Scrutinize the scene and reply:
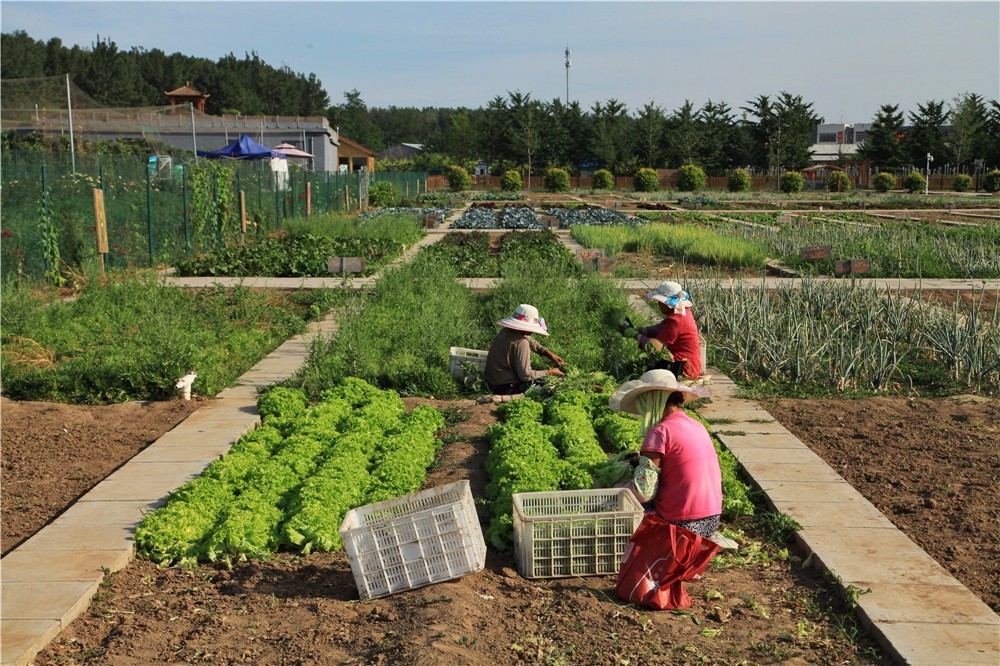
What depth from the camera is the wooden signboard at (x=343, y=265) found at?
50.0 feet

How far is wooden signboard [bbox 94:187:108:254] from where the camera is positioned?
16062 millimetres

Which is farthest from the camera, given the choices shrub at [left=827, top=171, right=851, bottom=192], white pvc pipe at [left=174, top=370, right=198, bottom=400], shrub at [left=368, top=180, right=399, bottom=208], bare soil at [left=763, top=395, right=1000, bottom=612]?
shrub at [left=827, top=171, right=851, bottom=192]

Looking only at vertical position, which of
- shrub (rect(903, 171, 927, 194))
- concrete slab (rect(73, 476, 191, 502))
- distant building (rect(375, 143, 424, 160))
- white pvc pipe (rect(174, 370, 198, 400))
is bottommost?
concrete slab (rect(73, 476, 191, 502))

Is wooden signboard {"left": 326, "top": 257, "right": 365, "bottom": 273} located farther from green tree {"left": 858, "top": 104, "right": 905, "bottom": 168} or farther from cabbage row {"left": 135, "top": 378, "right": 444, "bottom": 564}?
green tree {"left": 858, "top": 104, "right": 905, "bottom": 168}

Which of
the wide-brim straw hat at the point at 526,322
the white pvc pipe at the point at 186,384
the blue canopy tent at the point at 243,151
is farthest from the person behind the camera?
the blue canopy tent at the point at 243,151

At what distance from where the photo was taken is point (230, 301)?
1431 centimetres

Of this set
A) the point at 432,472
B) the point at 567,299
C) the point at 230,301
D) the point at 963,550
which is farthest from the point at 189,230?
the point at 963,550

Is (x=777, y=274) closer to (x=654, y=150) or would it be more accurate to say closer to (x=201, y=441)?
(x=201, y=441)

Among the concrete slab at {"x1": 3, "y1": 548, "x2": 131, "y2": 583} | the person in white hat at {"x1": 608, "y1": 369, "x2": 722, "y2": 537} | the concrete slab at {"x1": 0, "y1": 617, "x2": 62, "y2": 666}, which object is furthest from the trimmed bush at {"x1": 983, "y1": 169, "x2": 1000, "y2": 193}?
the concrete slab at {"x1": 0, "y1": 617, "x2": 62, "y2": 666}

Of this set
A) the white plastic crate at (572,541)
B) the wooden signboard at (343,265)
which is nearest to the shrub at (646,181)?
the wooden signboard at (343,265)

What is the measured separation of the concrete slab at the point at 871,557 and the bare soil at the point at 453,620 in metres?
0.15

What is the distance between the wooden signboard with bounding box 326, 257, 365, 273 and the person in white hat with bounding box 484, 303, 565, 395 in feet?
21.5

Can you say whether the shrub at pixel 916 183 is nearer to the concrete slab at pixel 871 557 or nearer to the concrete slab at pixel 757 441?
the concrete slab at pixel 757 441

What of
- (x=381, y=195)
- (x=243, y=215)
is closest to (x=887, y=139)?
(x=381, y=195)
